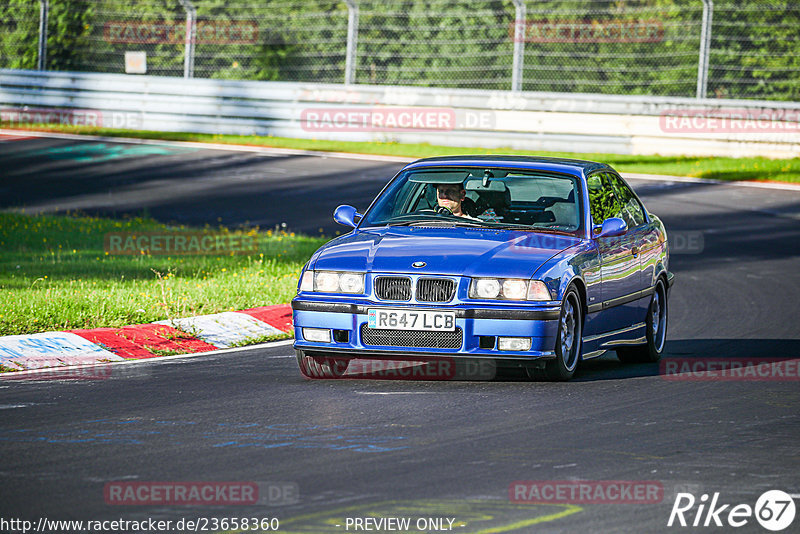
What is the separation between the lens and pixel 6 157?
26.3 metres

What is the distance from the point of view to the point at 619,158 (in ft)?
86.2

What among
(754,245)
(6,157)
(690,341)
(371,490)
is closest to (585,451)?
(371,490)

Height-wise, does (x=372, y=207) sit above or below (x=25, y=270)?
above

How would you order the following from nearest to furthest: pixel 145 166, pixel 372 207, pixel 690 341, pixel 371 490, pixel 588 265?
pixel 371 490
pixel 588 265
pixel 372 207
pixel 690 341
pixel 145 166

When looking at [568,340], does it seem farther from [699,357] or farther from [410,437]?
[410,437]

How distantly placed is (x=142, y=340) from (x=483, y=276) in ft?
10.9

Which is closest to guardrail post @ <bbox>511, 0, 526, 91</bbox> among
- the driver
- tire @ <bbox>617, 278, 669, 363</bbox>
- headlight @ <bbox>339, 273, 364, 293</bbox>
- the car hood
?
tire @ <bbox>617, 278, 669, 363</bbox>

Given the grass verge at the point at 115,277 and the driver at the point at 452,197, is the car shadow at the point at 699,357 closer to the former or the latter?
the driver at the point at 452,197

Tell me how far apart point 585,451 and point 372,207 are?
145 inches

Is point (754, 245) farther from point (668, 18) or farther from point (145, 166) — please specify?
point (668, 18)

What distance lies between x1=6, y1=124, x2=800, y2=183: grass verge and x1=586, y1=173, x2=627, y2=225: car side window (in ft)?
47.4

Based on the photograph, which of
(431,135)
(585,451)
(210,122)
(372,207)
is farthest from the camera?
(210,122)

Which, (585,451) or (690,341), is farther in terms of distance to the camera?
(690,341)

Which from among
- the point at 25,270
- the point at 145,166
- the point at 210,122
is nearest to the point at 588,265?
the point at 25,270
